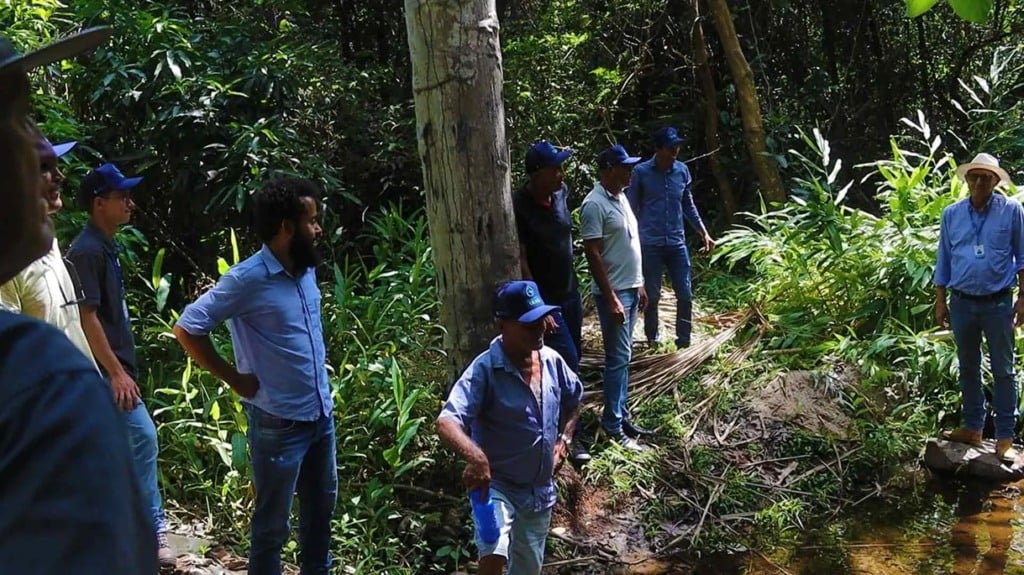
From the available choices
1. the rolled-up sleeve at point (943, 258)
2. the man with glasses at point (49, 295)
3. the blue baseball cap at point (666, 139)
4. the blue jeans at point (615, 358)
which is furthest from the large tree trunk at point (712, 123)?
the man with glasses at point (49, 295)

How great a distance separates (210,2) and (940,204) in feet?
23.3

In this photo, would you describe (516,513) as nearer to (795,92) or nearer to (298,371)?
(298,371)

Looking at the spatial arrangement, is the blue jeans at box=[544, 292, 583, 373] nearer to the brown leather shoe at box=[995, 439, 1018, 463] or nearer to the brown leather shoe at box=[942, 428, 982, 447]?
the brown leather shoe at box=[942, 428, 982, 447]

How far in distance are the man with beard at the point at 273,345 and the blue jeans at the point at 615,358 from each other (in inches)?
88.6

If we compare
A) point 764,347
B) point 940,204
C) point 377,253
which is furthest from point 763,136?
point 377,253

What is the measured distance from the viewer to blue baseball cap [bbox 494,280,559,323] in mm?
3516

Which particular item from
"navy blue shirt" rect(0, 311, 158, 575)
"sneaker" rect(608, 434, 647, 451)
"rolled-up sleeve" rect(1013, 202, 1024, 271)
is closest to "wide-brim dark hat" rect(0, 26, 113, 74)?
"navy blue shirt" rect(0, 311, 158, 575)

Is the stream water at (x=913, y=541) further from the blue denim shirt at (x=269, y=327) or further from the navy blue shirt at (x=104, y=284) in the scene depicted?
the navy blue shirt at (x=104, y=284)

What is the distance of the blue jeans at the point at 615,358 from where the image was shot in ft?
18.1

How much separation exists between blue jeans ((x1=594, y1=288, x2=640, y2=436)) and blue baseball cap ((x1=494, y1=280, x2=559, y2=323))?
1.94m

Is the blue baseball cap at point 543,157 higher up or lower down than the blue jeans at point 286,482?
higher up

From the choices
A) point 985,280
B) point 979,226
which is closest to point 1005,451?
point 985,280

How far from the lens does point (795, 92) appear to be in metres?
11.3

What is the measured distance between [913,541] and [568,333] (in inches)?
87.9
